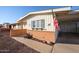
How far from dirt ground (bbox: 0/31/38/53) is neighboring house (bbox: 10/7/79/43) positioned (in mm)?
603

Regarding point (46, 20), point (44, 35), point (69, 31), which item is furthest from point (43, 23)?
point (69, 31)

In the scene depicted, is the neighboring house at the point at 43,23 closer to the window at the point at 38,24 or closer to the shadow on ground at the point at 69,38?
the window at the point at 38,24

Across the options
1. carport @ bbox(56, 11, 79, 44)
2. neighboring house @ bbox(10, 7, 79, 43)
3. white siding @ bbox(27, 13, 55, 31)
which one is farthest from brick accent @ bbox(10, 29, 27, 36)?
carport @ bbox(56, 11, 79, 44)

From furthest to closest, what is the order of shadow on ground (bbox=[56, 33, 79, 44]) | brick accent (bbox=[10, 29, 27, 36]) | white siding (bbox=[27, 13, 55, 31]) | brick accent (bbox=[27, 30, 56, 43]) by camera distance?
shadow on ground (bbox=[56, 33, 79, 44]) < white siding (bbox=[27, 13, 55, 31]) < brick accent (bbox=[27, 30, 56, 43]) < brick accent (bbox=[10, 29, 27, 36])

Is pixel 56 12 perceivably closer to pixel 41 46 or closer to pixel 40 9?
pixel 40 9

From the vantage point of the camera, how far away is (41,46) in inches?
307

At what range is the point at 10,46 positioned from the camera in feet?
25.4

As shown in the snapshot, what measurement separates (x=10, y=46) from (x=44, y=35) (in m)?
1.65

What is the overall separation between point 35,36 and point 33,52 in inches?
33.9

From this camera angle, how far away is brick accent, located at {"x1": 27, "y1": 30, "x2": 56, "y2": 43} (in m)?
7.97

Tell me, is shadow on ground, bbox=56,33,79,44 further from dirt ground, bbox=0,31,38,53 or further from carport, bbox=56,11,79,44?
dirt ground, bbox=0,31,38,53

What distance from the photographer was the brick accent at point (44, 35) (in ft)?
26.1

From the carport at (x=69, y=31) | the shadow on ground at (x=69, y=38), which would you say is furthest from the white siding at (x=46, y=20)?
the shadow on ground at (x=69, y=38)
